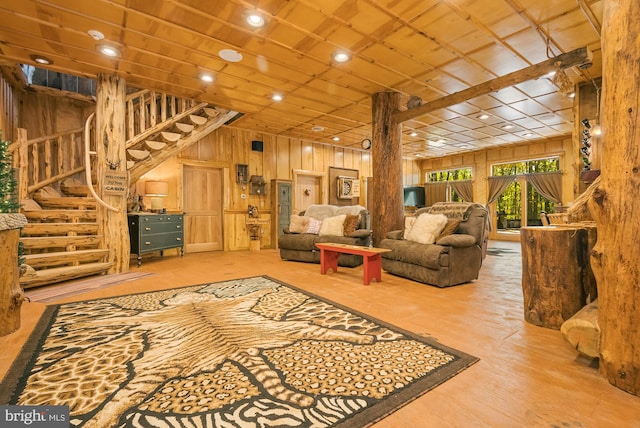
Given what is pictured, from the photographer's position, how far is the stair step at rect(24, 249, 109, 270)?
Result: 11.6 ft

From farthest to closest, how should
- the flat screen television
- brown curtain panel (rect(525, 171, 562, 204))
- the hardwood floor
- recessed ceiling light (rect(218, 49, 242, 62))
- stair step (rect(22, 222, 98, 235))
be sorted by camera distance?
the flat screen television, brown curtain panel (rect(525, 171, 562, 204)), stair step (rect(22, 222, 98, 235)), recessed ceiling light (rect(218, 49, 242, 62)), the hardwood floor

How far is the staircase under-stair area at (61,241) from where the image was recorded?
3600mm

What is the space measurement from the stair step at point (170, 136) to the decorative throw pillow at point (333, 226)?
291 cm

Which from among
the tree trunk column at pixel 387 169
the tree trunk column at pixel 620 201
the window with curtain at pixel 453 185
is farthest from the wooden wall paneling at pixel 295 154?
the tree trunk column at pixel 620 201

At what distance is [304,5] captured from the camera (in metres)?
2.78

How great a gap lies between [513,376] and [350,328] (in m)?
1.01

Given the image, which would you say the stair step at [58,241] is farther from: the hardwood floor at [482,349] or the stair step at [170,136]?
the stair step at [170,136]

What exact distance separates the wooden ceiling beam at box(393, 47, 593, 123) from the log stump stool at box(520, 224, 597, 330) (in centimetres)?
199

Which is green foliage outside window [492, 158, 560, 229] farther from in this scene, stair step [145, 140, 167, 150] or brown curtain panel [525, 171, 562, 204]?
stair step [145, 140, 167, 150]

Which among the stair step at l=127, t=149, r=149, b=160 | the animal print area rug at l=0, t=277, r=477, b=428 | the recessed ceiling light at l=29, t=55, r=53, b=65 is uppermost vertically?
the recessed ceiling light at l=29, t=55, r=53, b=65

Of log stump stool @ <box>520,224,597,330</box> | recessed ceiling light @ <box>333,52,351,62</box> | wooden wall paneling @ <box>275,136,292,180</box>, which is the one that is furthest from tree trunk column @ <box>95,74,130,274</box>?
log stump stool @ <box>520,224,597,330</box>

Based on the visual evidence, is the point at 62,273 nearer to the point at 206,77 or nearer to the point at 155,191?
the point at 155,191

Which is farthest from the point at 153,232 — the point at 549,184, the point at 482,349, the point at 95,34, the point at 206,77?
the point at 549,184

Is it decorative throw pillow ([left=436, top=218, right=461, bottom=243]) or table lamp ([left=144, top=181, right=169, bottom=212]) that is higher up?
table lamp ([left=144, top=181, right=169, bottom=212])
